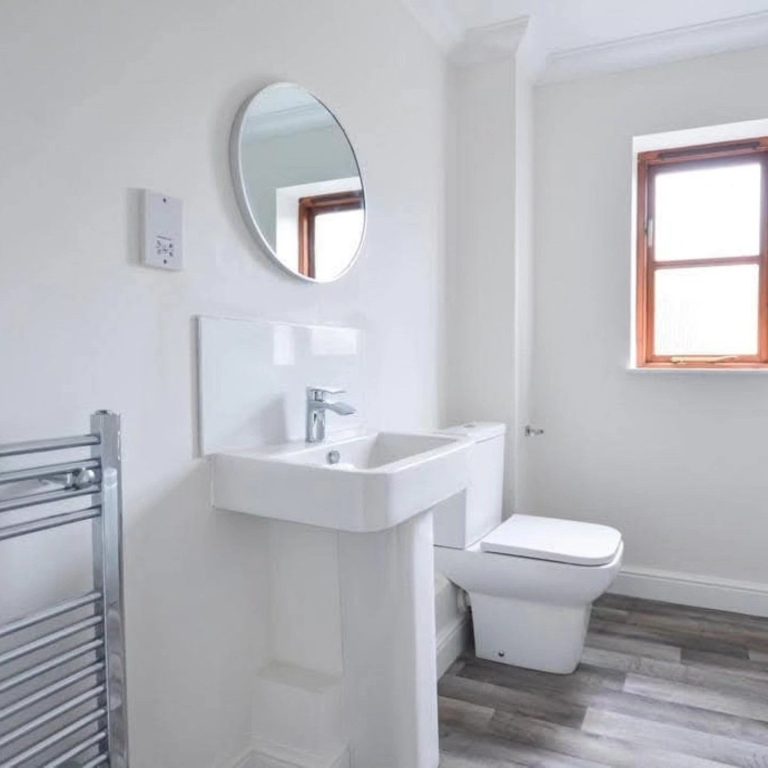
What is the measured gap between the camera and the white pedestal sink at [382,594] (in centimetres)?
129

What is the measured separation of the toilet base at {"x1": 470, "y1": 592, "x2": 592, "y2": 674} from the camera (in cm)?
202

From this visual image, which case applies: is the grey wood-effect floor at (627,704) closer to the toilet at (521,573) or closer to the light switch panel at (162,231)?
the toilet at (521,573)

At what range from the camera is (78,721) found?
95 cm

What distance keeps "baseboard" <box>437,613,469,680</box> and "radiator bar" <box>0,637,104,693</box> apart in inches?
52.9

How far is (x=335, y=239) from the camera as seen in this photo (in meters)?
1.72

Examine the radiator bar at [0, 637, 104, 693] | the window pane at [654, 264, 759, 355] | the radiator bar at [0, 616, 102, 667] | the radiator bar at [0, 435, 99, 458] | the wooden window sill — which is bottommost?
the radiator bar at [0, 637, 104, 693]

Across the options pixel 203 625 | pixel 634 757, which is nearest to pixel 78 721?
pixel 203 625

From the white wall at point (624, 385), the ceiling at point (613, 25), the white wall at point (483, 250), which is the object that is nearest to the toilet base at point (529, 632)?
the white wall at point (483, 250)

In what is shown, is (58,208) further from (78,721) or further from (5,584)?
(78,721)

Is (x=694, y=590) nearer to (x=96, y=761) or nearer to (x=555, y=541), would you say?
(x=555, y=541)

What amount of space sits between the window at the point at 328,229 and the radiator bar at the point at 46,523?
2.71ft

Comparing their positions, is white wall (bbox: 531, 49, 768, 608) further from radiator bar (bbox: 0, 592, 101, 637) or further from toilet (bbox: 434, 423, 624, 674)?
radiator bar (bbox: 0, 592, 101, 637)

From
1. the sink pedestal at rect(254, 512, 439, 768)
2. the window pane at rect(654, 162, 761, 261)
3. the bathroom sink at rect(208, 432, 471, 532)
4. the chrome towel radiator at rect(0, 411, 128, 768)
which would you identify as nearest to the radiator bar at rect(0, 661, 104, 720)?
the chrome towel radiator at rect(0, 411, 128, 768)

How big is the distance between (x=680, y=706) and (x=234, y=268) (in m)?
1.80
